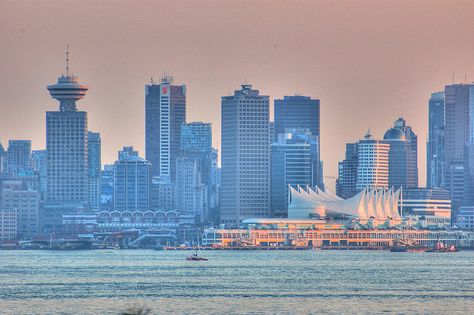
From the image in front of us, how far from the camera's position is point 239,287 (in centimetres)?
10688

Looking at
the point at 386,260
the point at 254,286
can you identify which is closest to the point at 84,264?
the point at 386,260

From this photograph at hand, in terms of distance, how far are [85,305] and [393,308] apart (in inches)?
615

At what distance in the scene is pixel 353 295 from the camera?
99.1 meters

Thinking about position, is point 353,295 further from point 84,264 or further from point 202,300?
point 84,264

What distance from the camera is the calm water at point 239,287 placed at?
297 ft

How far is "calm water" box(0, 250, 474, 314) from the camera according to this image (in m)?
90.5

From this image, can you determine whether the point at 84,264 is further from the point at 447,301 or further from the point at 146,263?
the point at 447,301

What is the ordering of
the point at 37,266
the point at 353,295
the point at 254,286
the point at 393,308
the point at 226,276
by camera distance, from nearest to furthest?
the point at 393,308 < the point at 353,295 < the point at 254,286 < the point at 226,276 < the point at 37,266

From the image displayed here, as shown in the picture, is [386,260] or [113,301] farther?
[386,260]

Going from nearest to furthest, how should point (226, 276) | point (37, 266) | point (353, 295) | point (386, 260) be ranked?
point (353, 295)
point (226, 276)
point (37, 266)
point (386, 260)

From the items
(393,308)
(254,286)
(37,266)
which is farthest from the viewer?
(37,266)

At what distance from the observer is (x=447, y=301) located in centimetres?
9469

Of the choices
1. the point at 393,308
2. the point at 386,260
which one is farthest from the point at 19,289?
the point at 386,260

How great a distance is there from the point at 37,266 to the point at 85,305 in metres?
54.3
